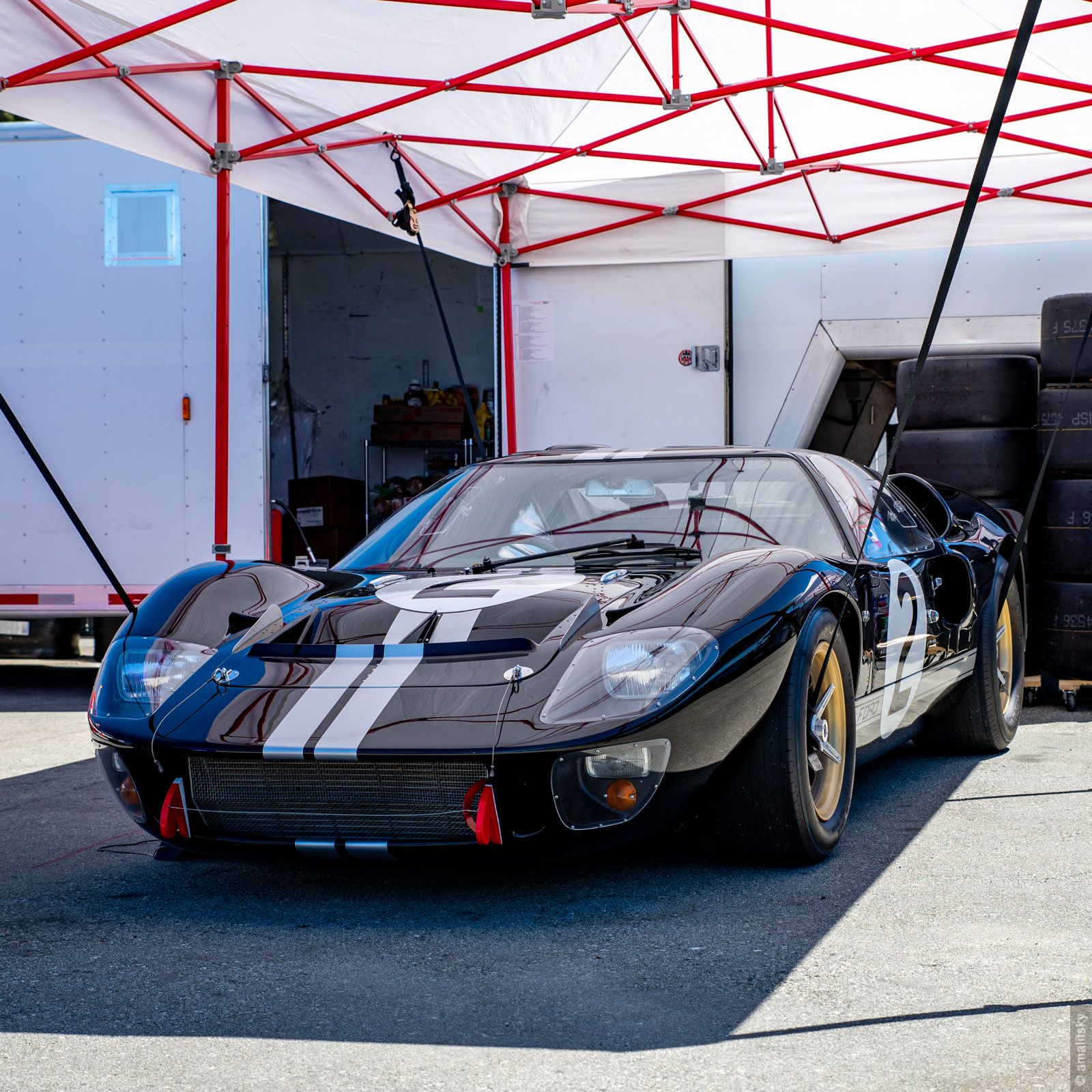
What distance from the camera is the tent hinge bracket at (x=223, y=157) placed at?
6855 mm

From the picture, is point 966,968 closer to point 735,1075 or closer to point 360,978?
point 735,1075

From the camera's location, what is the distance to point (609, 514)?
409 centimetres

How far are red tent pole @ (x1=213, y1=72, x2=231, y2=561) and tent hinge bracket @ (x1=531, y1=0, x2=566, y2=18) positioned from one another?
1.91 metres

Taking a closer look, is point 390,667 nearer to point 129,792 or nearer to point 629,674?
point 629,674

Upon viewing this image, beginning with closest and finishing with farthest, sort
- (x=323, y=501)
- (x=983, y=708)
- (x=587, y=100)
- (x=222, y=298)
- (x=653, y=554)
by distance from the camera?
(x=653, y=554) → (x=983, y=708) → (x=222, y=298) → (x=587, y=100) → (x=323, y=501)

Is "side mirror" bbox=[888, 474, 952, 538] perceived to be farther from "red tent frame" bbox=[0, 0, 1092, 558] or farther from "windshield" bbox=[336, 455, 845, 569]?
"red tent frame" bbox=[0, 0, 1092, 558]

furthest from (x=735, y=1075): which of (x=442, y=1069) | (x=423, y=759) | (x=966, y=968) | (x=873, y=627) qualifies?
(x=873, y=627)

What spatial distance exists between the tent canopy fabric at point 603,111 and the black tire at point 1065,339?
1250 mm

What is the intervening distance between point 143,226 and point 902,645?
5.82 metres

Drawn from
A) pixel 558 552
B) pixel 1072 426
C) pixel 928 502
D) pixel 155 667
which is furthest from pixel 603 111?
pixel 155 667

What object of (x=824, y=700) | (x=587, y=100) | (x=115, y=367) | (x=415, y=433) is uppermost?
(x=587, y=100)

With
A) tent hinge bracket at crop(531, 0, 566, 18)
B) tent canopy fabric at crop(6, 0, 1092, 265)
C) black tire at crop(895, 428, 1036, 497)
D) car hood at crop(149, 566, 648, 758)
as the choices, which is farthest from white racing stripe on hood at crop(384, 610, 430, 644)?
black tire at crop(895, 428, 1036, 497)

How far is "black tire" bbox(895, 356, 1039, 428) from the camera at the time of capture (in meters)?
6.70

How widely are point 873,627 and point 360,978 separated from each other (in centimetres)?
185
